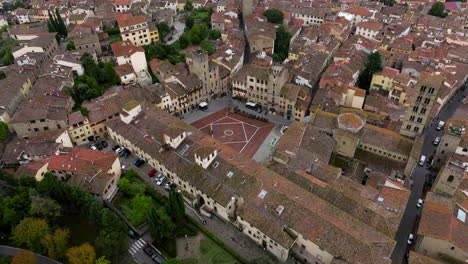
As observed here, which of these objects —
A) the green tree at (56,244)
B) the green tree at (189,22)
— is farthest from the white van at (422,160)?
the green tree at (189,22)

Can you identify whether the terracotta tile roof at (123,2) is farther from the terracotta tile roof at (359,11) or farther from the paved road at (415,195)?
the paved road at (415,195)

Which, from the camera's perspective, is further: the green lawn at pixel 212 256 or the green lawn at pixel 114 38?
the green lawn at pixel 114 38

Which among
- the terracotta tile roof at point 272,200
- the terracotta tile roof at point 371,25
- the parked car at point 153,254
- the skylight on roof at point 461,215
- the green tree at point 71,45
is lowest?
the parked car at point 153,254

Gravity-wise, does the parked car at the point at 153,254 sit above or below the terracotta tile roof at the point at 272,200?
below

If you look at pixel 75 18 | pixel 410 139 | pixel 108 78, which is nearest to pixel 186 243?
pixel 410 139

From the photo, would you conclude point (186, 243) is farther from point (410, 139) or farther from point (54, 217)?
point (410, 139)

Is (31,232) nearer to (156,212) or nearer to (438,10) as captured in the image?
→ (156,212)
